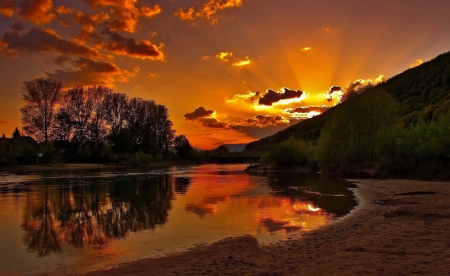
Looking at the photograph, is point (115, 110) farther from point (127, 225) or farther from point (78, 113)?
point (127, 225)

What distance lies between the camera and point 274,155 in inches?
3278

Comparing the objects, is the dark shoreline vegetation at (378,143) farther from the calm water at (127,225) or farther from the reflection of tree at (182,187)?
the reflection of tree at (182,187)

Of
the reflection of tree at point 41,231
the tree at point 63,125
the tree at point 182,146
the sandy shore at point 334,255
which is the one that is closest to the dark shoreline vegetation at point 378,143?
the sandy shore at point 334,255

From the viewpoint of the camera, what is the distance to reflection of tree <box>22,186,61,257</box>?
12875mm

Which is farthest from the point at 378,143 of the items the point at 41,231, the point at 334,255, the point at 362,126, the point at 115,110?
the point at 115,110

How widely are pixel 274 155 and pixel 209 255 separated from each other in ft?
240

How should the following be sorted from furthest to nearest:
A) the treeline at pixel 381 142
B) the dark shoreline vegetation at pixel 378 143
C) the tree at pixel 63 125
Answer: the tree at pixel 63 125
the dark shoreline vegetation at pixel 378 143
the treeline at pixel 381 142

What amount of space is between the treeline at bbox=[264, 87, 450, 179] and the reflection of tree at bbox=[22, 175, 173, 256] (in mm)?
31414

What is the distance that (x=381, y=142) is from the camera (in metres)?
49.2

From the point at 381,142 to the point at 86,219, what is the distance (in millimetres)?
43235

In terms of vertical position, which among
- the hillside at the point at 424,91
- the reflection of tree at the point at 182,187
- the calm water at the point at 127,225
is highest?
the hillside at the point at 424,91

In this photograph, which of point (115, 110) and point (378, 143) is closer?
point (378, 143)

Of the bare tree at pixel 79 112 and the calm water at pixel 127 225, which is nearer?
the calm water at pixel 127 225

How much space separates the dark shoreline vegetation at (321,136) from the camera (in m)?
44.1
